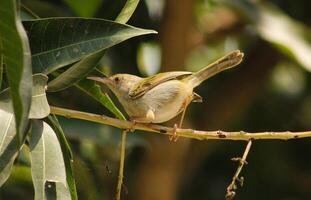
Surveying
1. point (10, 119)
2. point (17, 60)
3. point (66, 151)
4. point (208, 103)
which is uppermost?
point (17, 60)

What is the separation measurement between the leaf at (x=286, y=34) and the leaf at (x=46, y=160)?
1.84 metres

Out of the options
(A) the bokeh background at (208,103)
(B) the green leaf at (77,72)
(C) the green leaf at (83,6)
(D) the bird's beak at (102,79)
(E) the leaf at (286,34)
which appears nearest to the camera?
(B) the green leaf at (77,72)

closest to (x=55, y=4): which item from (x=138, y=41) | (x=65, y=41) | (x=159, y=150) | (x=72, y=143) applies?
(x=138, y=41)

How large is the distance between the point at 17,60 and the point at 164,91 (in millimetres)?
779

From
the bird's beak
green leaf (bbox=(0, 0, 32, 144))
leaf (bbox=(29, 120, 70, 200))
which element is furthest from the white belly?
green leaf (bbox=(0, 0, 32, 144))

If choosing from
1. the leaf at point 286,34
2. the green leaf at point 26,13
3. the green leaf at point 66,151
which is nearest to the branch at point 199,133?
the green leaf at point 66,151

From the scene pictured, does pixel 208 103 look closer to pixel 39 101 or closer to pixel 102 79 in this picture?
pixel 102 79

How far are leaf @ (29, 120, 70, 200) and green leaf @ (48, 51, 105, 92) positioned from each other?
18 cm

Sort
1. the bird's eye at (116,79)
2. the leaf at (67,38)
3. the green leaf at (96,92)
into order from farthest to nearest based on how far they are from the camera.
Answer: the bird's eye at (116,79)
the green leaf at (96,92)
the leaf at (67,38)

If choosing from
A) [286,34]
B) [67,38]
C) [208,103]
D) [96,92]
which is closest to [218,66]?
[96,92]

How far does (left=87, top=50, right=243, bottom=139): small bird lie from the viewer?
6.64ft

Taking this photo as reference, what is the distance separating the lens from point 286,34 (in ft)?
11.4

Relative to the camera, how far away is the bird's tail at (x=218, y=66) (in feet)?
6.58

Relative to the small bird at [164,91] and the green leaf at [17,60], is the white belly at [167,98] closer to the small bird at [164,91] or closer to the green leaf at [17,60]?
the small bird at [164,91]
